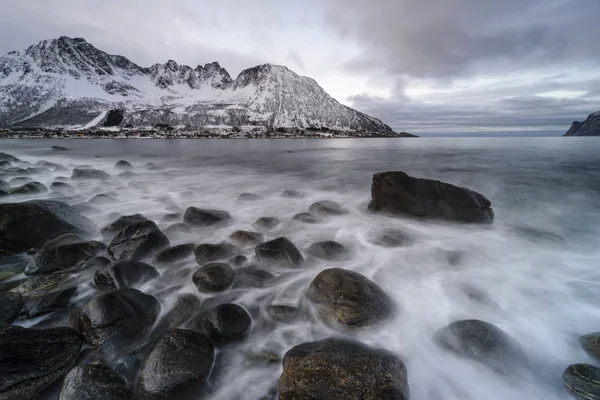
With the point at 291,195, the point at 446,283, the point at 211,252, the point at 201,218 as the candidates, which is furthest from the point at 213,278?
the point at 291,195

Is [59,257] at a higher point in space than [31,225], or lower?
lower

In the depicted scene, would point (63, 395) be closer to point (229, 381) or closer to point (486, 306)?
point (229, 381)

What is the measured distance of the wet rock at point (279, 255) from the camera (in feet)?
20.1

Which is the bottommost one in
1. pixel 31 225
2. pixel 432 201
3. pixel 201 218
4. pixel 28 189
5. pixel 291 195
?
pixel 291 195

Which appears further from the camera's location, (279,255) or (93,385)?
(279,255)

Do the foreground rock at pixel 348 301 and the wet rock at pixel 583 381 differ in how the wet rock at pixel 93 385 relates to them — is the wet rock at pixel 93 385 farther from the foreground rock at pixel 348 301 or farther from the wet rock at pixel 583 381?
the wet rock at pixel 583 381

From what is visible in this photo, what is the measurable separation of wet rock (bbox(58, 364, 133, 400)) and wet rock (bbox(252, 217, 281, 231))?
5627 millimetres

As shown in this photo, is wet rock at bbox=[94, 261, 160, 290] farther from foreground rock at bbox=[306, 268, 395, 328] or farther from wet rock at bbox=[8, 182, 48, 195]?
wet rock at bbox=[8, 182, 48, 195]

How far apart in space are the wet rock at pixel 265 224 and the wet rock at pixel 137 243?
112 inches

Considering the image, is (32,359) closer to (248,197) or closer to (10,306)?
(10,306)

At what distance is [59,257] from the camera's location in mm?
5695

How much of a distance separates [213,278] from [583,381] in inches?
208

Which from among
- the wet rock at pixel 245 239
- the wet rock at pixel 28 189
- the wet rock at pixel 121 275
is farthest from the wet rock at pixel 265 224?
the wet rock at pixel 28 189

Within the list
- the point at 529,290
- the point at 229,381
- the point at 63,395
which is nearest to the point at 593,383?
→ the point at 529,290
